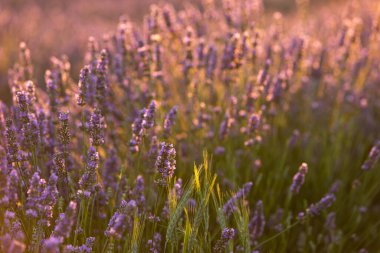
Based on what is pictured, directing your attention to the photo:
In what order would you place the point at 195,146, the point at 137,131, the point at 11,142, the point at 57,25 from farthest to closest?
1. the point at 57,25
2. the point at 195,146
3. the point at 137,131
4. the point at 11,142

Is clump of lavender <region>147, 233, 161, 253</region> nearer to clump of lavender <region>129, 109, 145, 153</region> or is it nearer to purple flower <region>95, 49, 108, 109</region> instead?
clump of lavender <region>129, 109, 145, 153</region>

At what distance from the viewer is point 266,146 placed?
123 inches

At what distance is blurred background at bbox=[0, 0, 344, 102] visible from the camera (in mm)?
6113

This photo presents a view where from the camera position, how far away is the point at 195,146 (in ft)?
9.44

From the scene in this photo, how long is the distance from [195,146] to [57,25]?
19.4ft

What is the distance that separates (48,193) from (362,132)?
261cm

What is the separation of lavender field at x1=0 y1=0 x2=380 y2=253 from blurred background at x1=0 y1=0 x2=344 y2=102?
2.08 meters

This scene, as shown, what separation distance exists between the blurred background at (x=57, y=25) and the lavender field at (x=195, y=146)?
2.08 m

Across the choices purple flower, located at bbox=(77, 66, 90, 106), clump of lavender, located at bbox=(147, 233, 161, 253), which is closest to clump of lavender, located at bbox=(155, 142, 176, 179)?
clump of lavender, located at bbox=(147, 233, 161, 253)

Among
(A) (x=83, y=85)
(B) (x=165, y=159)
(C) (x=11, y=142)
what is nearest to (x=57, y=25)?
(A) (x=83, y=85)

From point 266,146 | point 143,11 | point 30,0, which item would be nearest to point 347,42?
point 266,146

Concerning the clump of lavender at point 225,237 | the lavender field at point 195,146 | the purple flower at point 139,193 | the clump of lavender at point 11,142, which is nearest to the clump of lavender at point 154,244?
the lavender field at point 195,146

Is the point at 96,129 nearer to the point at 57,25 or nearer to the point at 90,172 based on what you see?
the point at 90,172

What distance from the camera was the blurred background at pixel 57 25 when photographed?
6.11 m
